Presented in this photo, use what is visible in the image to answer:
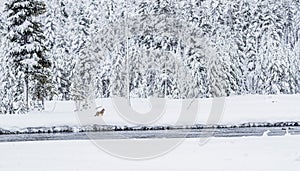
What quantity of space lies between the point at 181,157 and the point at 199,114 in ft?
74.5

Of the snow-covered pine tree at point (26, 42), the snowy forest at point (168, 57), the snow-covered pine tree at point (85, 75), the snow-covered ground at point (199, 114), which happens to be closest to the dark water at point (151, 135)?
the snow-covered ground at point (199, 114)

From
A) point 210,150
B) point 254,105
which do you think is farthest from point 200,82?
point 210,150

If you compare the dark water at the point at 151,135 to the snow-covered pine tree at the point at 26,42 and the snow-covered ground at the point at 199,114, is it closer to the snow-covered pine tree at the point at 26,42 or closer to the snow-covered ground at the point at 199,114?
the snow-covered ground at the point at 199,114

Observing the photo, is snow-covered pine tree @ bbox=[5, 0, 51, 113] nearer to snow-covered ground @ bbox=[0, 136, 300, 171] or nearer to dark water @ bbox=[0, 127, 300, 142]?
dark water @ bbox=[0, 127, 300, 142]

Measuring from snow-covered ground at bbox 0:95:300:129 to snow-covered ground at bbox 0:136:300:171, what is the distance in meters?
16.6

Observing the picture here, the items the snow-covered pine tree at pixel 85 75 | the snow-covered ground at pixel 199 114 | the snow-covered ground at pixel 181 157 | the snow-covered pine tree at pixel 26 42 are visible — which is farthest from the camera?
the snow-covered pine tree at pixel 85 75

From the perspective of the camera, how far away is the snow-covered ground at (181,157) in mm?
13273

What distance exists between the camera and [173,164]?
1378 cm

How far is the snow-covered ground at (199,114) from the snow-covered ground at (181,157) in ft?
54.5

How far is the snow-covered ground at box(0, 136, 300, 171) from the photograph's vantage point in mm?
13273

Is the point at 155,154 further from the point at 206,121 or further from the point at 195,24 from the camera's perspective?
the point at 195,24

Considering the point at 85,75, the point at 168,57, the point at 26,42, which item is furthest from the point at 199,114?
the point at 168,57

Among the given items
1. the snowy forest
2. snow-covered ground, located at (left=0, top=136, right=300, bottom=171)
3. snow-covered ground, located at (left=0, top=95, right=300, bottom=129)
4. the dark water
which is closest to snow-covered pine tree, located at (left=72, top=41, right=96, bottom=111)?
the snowy forest

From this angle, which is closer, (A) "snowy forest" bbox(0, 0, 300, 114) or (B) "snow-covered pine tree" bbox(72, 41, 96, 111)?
(B) "snow-covered pine tree" bbox(72, 41, 96, 111)
